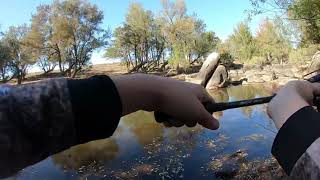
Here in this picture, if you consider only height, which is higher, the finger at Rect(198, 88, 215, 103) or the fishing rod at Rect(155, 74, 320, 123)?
the finger at Rect(198, 88, 215, 103)

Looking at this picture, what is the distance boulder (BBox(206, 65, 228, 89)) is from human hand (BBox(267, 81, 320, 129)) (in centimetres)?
3805

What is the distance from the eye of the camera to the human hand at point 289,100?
129 centimetres

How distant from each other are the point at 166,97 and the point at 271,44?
4266 cm

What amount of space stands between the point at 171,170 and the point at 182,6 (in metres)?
50.0

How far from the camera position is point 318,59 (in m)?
23.3

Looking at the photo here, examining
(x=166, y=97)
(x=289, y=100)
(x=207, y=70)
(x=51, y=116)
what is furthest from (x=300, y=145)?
(x=207, y=70)

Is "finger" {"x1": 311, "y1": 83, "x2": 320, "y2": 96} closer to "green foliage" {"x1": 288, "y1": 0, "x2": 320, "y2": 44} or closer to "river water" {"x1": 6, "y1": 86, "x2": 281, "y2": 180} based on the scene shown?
"river water" {"x1": 6, "y1": 86, "x2": 281, "y2": 180}

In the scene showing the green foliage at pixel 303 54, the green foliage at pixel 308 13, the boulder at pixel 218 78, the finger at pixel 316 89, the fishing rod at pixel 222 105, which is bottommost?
the boulder at pixel 218 78

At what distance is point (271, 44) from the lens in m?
42.1

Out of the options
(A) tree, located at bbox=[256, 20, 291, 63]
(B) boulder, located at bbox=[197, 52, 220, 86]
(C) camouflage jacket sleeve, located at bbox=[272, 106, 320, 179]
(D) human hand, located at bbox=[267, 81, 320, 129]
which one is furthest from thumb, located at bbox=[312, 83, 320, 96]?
(B) boulder, located at bbox=[197, 52, 220, 86]

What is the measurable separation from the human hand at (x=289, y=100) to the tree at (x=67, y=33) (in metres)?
52.0

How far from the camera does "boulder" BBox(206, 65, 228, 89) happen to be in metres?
39.4

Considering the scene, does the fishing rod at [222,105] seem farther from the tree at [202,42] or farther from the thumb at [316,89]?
the tree at [202,42]

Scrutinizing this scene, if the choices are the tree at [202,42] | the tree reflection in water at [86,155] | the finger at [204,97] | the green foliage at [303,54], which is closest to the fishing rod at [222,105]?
the finger at [204,97]
